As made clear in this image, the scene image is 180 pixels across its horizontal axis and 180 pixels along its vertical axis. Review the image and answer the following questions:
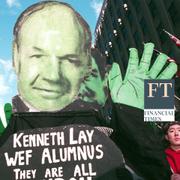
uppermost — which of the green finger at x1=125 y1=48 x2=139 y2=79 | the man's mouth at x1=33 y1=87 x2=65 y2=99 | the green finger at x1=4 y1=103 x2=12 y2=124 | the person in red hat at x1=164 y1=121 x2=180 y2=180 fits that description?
the green finger at x1=125 y1=48 x2=139 y2=79

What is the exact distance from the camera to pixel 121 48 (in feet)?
170

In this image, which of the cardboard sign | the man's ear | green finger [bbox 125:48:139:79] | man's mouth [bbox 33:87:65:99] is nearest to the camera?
the cardboard sign

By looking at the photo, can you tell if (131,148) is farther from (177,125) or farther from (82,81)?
(82,81)

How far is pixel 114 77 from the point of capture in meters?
5.59

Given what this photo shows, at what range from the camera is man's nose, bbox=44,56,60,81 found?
5.32m

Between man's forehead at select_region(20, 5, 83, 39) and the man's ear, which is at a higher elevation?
man's forehead at select_region(20, 5, 83, 39)

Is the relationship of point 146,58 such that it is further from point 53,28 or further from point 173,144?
point 173,144

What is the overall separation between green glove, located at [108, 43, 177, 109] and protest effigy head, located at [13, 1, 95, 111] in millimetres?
435

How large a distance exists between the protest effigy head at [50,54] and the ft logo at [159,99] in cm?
89

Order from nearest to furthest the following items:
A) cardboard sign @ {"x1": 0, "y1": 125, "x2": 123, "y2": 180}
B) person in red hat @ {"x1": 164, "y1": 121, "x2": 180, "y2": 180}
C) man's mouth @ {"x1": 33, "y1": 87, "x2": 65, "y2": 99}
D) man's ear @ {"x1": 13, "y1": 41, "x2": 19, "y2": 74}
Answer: cardboard sign @ {"x1": 0, "y1": 125, "x2": 123, "y2": 180}, person in red hat @ {"x1": 164, "y1": 121, "x2": 180, "y2": 180}, man's mouth @ {"x1": 33, "y1": 87, "x2": 65, "y2": 99}, man's ear @ {"x1": 13, "y1": 41, "x2": 19, "y2": 74}

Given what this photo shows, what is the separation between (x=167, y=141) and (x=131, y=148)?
1.10 meters

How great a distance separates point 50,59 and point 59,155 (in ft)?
6.72

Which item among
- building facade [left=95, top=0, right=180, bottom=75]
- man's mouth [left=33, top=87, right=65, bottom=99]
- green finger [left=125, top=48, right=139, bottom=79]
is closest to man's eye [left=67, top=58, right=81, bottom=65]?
man's mouth [left=33, top=87, right=65, bottom=99]

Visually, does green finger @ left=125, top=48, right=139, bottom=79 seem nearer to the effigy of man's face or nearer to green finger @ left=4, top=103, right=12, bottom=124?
the effigy of man's face
